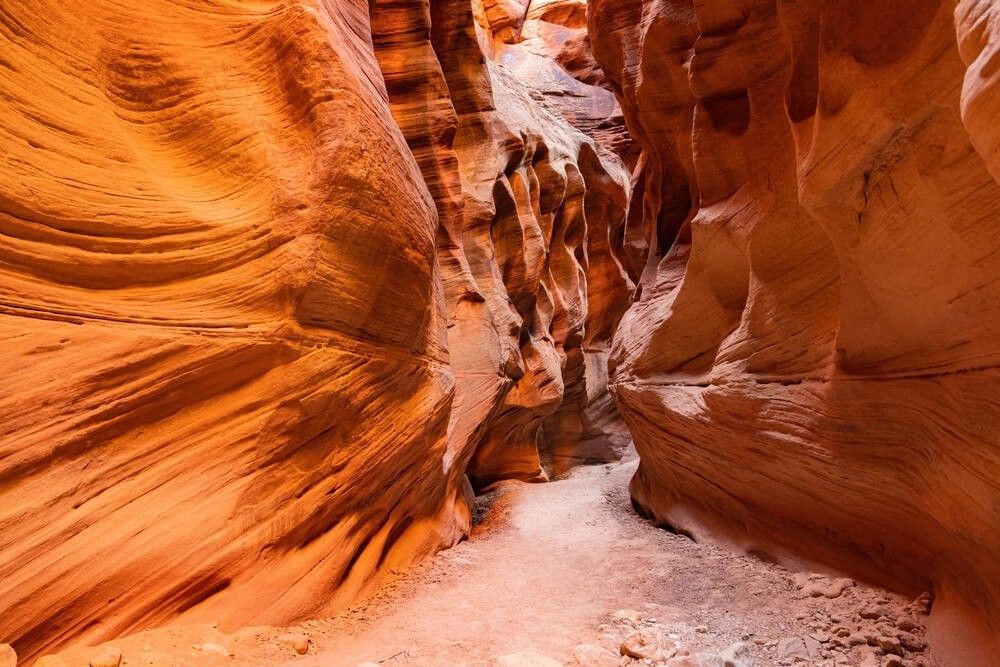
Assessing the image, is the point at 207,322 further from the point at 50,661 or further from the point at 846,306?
the point at 846,306

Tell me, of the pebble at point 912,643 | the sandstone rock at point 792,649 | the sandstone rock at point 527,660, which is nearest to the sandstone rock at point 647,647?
the sandstone rock at point 527,660

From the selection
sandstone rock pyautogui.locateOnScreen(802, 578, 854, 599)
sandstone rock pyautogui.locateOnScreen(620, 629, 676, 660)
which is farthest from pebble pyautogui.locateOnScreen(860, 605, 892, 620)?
sandstone rock pyautogui.locateOnScreen(620, 629, 676, 660)

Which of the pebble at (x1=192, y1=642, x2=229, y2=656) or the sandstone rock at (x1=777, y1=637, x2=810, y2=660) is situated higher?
the pebble at (x1=192, y1=642, x2=229, y2=656)

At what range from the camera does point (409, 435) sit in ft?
15.5

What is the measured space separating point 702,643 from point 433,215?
391 centimetres

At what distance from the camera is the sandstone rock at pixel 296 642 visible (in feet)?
9.57

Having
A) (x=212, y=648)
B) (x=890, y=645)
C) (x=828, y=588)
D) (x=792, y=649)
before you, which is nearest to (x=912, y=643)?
(x=890, y=645)

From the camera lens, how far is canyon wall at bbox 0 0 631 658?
243cm

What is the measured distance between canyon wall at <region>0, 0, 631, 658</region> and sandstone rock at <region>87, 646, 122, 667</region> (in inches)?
5.4

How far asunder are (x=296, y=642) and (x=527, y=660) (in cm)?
119

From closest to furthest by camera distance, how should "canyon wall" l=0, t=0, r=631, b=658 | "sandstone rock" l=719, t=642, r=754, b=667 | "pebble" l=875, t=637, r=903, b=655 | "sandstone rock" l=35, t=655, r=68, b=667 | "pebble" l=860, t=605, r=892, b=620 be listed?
"sandstone rock" l=35, t=655, r=68, b=667, "canyon wall" l=0, t=0, r=631, b=658, "sandstone rock" l=719, t=642, r=754, b=667, "pebble" l=875, t=637, r=903, b=655, "pebble" l=860, t=605, r=892, b=620

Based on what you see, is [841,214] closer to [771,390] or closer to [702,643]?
[771,390]

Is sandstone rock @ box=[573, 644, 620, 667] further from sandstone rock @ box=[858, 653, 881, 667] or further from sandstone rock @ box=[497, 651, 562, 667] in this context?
sandstone rock @ box=[858, 653, 881, 667]

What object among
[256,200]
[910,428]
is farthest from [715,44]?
[256,200]
